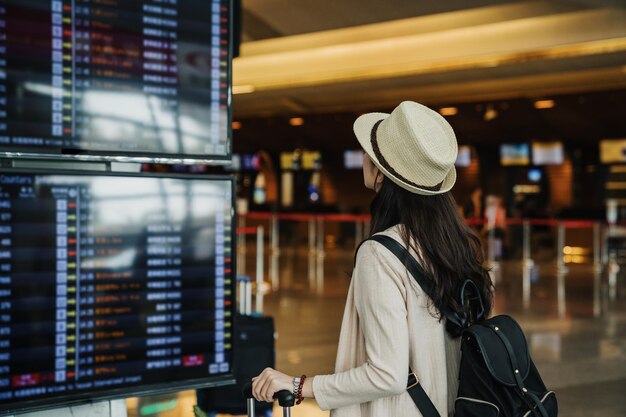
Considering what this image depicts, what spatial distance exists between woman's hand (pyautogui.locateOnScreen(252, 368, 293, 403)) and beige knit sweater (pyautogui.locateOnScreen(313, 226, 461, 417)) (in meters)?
0.08

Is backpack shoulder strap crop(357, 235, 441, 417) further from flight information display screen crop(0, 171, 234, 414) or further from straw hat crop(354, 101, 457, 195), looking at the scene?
flight information display screen crop(0, 171, 234, 414)

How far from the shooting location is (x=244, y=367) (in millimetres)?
4848

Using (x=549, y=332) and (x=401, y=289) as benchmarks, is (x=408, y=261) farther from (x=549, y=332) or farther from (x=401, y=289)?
(x=549, y=332)

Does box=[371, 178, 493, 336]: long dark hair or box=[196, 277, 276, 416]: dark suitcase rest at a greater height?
box=[371, 178, 493, 336]: long dark hair

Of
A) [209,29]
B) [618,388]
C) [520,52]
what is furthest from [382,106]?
[209,29]

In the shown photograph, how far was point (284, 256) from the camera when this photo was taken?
1859 cm

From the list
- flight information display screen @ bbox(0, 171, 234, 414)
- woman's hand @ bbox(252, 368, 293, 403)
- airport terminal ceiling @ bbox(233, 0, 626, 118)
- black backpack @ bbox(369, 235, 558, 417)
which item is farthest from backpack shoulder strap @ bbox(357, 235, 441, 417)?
airport terminal ceiling @ bbox(233, 0, 626, 118)

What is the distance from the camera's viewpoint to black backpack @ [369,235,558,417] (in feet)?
6.34

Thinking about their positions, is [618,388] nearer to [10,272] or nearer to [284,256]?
[10,272]

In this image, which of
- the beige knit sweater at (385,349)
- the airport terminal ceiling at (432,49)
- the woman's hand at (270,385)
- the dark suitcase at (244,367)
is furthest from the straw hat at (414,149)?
the airport terminal ceiling at (432,49)

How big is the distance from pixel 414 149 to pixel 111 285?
815 millimetres

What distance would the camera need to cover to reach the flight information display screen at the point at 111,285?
5.98ft

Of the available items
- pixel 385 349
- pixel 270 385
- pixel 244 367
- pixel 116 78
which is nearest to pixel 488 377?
pixel 385 349

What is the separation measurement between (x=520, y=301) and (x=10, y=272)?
968 centimetres
